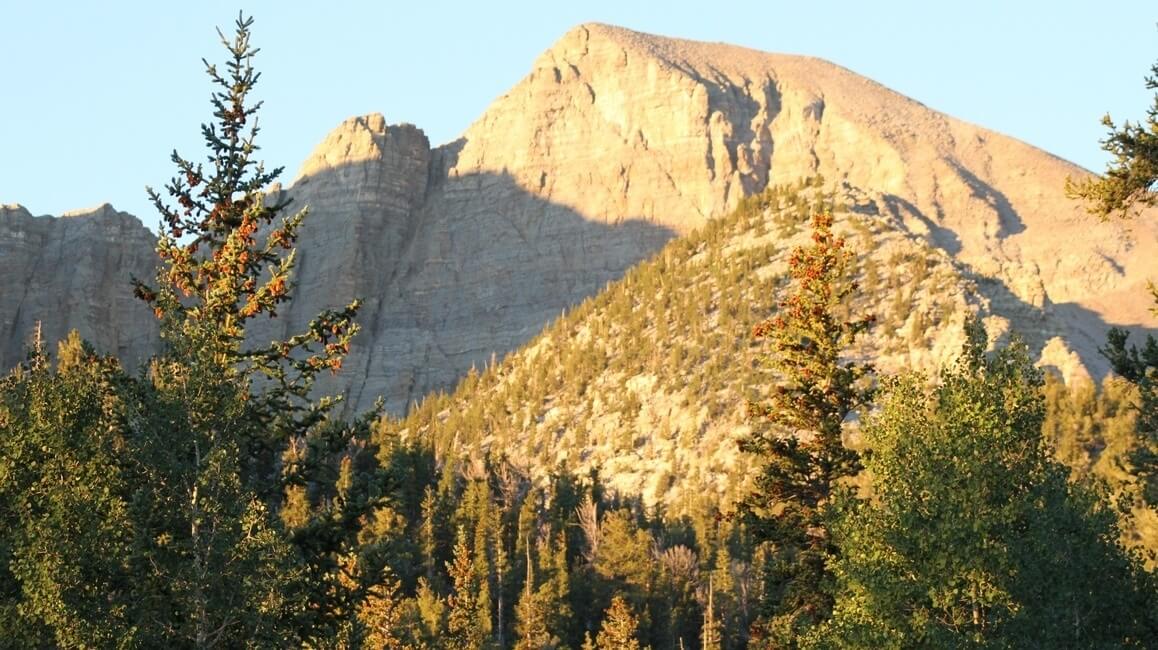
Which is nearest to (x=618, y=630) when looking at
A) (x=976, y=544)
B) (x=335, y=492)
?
(x=976, y=544)

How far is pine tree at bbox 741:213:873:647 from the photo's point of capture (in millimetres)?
40906

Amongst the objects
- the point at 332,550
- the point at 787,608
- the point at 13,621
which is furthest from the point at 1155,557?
the point at 13,621

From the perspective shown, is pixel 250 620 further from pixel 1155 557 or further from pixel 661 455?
pixel 661 455

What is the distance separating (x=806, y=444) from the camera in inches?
1658

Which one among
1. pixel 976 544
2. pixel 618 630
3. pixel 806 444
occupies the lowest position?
pixel 618 630

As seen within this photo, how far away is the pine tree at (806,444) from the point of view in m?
40.9

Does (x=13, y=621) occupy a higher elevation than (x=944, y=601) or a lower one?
lower

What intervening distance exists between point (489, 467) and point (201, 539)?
116 metres

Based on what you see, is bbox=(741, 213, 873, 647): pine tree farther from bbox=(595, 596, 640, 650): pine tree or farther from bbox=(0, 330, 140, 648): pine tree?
bbox=(595, 596, 640, 650): pine tree

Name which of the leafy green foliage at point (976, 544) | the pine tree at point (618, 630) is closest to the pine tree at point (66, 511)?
the leafy green foliage at point (976, 544)

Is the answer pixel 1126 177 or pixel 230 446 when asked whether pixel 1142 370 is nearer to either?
pixel 1126 177

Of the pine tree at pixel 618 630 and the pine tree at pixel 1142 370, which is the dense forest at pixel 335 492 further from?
the pine tree at pixel 618 630

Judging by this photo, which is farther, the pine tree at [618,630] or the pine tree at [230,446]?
the pine tree at [618,630]

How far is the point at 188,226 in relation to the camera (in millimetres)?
33250
